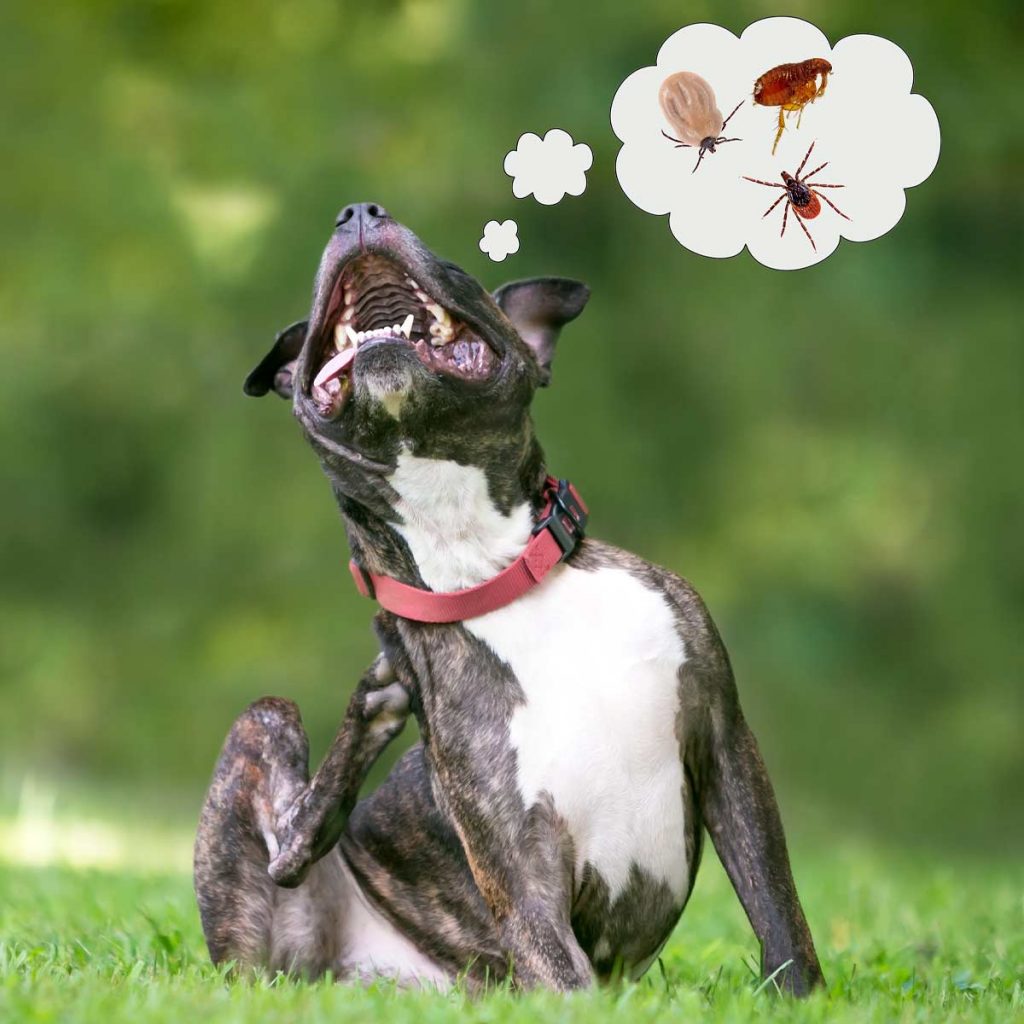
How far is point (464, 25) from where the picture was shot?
11.3 meters

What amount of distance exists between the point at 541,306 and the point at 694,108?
0.62 metres

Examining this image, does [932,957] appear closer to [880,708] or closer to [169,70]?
[880,708]

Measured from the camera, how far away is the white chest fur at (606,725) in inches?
150

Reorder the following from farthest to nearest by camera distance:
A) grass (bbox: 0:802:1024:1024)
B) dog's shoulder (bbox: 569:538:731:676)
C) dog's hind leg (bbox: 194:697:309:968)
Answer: dog's hind leg (bbox: 194:697:309:968)
dog's shoulder (bbox: 569:538:731:676)
grass (bbox: 0:802:1024:1024)

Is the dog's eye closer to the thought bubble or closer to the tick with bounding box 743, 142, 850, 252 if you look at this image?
the thought bubble

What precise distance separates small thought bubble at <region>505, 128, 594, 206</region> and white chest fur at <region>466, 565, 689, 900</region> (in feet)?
3.17

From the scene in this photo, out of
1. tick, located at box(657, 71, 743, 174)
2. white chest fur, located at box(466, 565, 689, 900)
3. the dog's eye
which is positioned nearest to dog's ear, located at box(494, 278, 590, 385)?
the dog's eye

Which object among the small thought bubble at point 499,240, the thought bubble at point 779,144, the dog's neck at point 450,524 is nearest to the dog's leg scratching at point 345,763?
the dog's neck at point 450,524

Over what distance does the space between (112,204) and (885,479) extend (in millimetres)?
5512

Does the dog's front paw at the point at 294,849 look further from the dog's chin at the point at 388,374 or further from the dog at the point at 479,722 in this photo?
the dog's chin at the point at 388,374

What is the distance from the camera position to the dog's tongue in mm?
4023

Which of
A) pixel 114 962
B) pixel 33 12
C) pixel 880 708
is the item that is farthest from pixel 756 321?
pixel 114 962

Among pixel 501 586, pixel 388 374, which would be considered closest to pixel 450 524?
pixel 501 586

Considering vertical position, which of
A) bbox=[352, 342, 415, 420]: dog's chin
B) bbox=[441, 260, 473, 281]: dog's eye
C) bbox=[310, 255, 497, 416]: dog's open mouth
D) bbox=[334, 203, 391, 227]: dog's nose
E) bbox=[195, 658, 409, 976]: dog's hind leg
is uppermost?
bbox=[334, 203, 391, 227]: dog's nose
